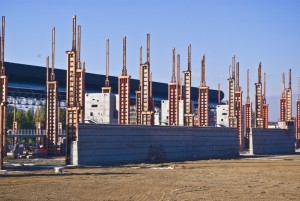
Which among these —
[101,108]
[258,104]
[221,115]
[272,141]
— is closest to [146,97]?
[101,108]

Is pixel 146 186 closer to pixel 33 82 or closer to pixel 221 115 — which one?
pixel 33 82

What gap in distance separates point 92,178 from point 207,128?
30582mm

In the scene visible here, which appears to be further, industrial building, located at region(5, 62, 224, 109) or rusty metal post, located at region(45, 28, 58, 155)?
industrial building, located at region(5, 62, 224, 109)

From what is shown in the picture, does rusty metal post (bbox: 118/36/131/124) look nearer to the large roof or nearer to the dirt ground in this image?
the large roof

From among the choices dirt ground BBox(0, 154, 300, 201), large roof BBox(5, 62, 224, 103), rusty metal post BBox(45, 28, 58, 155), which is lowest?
dirt ground BBox(0, 154, 300, 201)

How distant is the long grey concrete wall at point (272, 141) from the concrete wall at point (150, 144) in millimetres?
5616

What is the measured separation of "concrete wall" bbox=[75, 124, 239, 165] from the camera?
43.6m

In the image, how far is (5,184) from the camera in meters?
27.0

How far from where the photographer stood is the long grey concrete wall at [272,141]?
230 feet

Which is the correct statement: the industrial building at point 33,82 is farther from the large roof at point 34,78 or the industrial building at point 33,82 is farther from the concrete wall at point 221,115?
the concrete wall at point 221,115

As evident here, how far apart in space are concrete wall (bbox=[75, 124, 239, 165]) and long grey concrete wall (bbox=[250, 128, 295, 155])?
5.62 m

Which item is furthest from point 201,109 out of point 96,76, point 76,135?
point 76,135

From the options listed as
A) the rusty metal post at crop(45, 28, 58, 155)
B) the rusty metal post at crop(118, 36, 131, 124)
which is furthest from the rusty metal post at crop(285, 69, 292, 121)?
the rusty metal post at crop(45, 28, 58, 155)

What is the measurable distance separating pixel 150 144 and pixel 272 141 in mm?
27872
